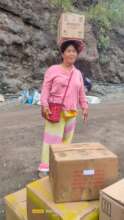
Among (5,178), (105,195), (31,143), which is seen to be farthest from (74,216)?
(31,143)

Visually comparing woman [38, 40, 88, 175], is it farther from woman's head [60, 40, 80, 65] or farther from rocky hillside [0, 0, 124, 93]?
rocky hillside [0, 0, 124, 93]

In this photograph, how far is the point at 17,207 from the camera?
2.45 m

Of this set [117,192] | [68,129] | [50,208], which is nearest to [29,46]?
[68,129]

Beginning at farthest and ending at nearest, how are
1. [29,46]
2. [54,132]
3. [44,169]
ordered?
[29,46], [44,169], [54,132]

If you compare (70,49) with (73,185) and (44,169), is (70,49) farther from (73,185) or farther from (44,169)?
(73,185)

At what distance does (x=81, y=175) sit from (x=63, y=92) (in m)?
1.31

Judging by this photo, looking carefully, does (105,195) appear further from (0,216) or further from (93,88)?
(93,88)

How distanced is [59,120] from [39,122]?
2985 mm

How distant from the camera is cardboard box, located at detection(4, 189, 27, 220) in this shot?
2.38 metres

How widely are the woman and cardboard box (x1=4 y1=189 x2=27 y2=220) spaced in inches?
36.3

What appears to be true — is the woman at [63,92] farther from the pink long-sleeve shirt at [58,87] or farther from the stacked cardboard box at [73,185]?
the stacked cardboard box at [73,185]

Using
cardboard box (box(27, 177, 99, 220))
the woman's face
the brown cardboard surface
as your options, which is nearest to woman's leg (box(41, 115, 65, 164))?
the woman's face

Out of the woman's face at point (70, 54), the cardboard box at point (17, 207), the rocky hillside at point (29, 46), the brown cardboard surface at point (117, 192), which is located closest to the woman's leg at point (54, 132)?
the woman's face at point (70, 54)

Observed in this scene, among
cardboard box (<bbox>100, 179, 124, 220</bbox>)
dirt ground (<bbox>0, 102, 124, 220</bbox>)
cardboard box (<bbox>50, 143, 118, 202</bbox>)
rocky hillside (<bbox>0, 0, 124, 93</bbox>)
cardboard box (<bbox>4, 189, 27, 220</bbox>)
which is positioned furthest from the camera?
rocky hillside (<bbox>0, 0, 124, 93</bbox>)
